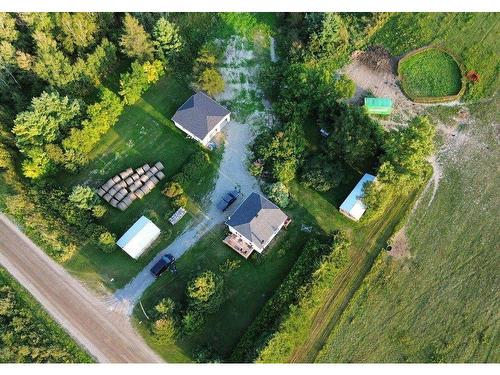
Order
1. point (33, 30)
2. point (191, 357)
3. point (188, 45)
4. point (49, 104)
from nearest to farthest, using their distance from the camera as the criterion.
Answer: point (191, 357)
point (49, 104)
point (33, 30)
point (188, 45)

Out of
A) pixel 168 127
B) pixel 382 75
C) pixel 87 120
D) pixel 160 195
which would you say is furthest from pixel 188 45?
pixel 382 75

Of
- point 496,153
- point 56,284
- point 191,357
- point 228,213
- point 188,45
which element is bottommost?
point 56,284

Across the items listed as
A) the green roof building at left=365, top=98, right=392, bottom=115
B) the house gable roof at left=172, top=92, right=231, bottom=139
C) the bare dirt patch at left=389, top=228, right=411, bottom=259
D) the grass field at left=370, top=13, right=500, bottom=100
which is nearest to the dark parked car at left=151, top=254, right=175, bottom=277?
the house gable roof at left=172, top=92, right=231, bottom=139

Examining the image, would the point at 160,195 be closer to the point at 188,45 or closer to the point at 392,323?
the point at 188,45

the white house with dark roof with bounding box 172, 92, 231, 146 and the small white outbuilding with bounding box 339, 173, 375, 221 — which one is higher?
the small white outbuilding with bounding box 339, 173, 375, 221

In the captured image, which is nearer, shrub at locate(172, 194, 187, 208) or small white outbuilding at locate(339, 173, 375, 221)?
small white outbuilding at locate(339, 173, 375, 221)

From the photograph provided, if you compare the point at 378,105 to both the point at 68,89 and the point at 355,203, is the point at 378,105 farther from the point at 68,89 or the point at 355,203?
the point at 68,89

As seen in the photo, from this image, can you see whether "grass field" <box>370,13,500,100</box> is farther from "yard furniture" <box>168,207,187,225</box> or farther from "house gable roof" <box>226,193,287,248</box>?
"yard furniture" <box>168,207,187,225</box>
